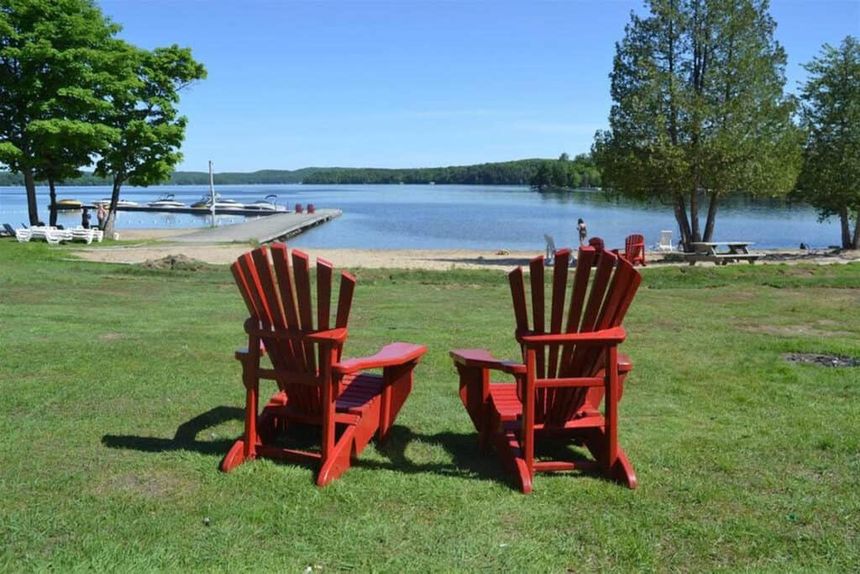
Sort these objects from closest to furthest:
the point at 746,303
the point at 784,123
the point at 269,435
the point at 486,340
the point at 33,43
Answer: the point at 269,435 → the point at 486,340 → the point at 746,303 → the point at 784,123 → the point at 33,43

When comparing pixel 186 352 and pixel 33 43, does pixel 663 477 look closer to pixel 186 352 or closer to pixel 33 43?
pixel 186 352

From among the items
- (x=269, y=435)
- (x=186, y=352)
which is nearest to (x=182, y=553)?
(x=269, y=435)

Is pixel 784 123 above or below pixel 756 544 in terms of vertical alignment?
above

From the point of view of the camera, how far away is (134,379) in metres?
5.91

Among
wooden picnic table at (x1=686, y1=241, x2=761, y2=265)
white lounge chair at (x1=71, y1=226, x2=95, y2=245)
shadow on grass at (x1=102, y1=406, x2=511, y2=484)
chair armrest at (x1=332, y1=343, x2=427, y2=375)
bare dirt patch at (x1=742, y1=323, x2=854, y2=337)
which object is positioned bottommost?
wooden picnic table at (x1=686, y1=241, x2=761, y2=265)

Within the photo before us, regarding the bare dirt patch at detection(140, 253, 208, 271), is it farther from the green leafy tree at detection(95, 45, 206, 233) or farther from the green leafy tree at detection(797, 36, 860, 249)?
the green leafy tree at detection(797, 36, 860, 249)

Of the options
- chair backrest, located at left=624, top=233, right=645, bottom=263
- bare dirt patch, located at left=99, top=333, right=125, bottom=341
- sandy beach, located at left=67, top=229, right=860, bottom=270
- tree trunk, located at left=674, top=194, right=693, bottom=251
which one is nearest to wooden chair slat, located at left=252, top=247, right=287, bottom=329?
bare dirt patch, located at left=99, top=333, right=125, bottom=341

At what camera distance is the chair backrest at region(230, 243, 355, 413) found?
3.87 m

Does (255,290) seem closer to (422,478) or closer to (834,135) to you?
(422,478)

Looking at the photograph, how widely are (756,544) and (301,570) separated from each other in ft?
6.19

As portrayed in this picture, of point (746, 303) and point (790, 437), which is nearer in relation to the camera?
point (790, 437)

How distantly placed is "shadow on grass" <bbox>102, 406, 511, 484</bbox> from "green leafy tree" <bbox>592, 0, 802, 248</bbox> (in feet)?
64.3

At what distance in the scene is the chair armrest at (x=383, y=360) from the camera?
12.9ft

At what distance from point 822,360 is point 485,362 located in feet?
13.8
